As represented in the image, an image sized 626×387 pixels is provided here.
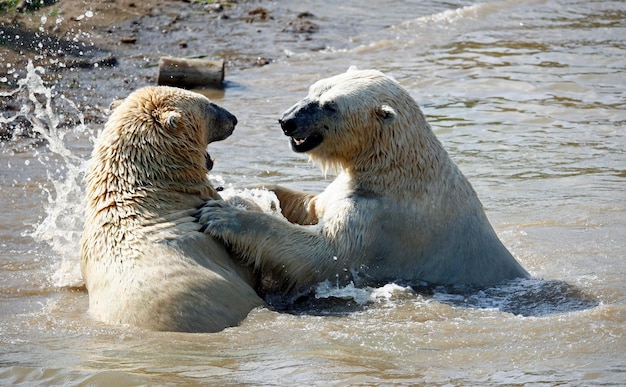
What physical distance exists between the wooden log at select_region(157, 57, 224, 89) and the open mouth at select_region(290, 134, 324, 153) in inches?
223

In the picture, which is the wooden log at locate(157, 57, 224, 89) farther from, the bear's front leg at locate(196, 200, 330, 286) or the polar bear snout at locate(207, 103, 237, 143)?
the bear's front leg at locate(196, 200, 330, 286)

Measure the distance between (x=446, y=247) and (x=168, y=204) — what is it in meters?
1.78

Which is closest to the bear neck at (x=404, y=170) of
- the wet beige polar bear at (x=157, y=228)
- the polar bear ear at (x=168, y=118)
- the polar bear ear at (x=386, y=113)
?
the polar bear ear at (x=386, y=113)

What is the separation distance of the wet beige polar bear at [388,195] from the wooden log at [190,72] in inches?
226

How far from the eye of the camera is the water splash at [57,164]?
7141 millimetres

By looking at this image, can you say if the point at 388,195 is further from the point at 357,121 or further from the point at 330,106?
the point at 330,106

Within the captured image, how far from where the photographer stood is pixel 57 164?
9633mm

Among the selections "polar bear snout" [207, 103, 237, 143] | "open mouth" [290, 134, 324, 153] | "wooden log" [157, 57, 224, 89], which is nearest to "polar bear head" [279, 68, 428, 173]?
"open mouth" [290, 134, 324, 153]

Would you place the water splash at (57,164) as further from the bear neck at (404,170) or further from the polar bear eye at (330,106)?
the bear neck at (404,170)

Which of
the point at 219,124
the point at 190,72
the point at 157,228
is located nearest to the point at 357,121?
the point at 219,124

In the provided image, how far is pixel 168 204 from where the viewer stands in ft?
19.6

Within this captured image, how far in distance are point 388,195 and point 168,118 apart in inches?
58.3

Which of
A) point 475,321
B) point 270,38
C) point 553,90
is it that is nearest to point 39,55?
point 270,38

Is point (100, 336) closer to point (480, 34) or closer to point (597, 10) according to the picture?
point (480, 34)
